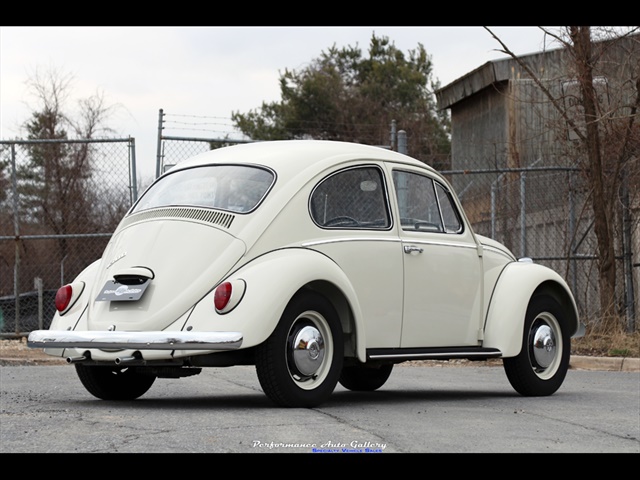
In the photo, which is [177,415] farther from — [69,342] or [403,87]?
[403,87]

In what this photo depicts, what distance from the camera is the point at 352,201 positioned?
Answer: 8562mm

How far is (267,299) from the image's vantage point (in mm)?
7262

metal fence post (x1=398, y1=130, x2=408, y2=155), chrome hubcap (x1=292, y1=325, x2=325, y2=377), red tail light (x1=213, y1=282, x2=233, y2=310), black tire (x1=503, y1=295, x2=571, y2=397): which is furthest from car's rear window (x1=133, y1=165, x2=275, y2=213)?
metal fence post (x1=398, y1=130, x2=408, y2=155)

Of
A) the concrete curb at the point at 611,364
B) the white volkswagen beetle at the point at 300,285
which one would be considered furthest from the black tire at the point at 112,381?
the concrete curb at the point at 611,364

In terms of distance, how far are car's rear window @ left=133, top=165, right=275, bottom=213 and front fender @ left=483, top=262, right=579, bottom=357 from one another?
7.73 ft

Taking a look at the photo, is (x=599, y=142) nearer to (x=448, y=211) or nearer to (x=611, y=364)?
(x=611, y=364)

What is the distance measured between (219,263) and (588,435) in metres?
2.61

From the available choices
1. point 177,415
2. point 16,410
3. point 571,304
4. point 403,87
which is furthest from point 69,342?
point 403,87

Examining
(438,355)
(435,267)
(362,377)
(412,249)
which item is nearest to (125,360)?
(412,249)

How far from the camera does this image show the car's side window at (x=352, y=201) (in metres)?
8.31

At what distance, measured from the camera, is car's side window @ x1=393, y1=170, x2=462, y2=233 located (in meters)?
9.26

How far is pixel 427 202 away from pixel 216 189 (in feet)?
6.78

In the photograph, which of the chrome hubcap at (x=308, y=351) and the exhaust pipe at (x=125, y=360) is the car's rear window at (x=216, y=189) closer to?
the chrome hubcap at (x=308, y=351)

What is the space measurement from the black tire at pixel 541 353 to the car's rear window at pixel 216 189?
272cm
